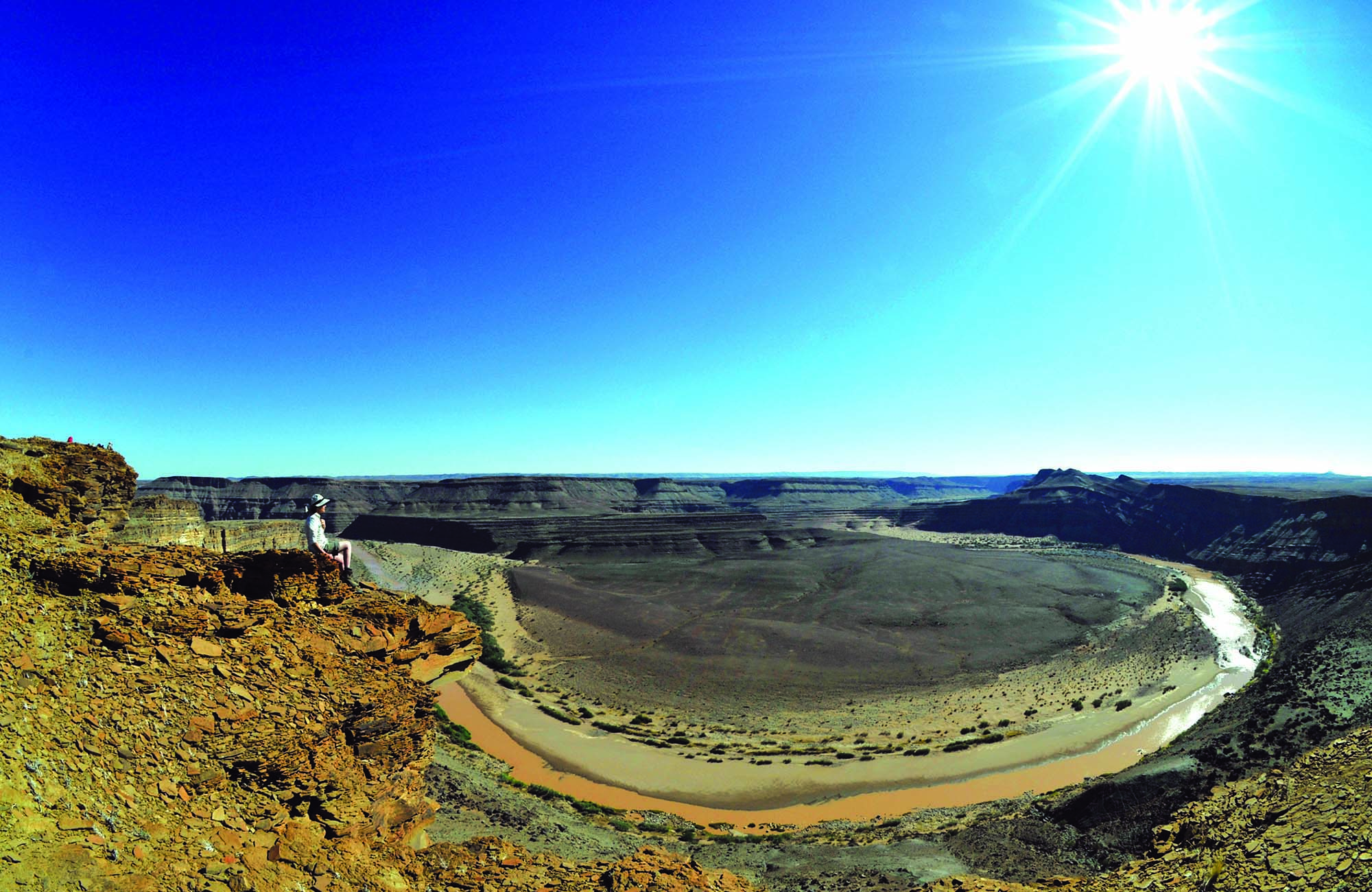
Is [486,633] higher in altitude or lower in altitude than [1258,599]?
higher

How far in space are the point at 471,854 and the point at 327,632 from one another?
14.4 ft

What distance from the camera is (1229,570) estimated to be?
2645 inches

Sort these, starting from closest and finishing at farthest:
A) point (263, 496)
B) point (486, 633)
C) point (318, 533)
Result: point (318, 533), point (486, 633), point (263, 496)

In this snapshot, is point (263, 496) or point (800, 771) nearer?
point (800, 771)

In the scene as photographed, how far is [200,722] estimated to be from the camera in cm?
711

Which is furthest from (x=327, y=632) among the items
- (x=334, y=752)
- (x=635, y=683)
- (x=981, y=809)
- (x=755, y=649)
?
(x=755, y=649)

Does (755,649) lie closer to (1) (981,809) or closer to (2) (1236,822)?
(1) (981,809)

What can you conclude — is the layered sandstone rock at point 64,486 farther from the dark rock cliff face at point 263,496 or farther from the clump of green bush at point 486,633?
the dark rock cliff face at point 263,496

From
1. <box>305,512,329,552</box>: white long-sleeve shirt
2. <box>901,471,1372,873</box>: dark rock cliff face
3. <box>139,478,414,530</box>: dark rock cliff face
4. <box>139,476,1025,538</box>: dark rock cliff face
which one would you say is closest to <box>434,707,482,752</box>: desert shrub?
<box>305,512,329,552</box>: white long-sleeve shirt

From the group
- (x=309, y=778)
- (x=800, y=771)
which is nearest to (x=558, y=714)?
(x=800, y=771)

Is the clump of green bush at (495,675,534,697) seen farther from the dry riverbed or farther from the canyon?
the canyon

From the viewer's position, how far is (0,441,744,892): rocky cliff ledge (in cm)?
561

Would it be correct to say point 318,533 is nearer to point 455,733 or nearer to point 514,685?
point 455,733

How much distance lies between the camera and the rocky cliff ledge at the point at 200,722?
5.61 meters
